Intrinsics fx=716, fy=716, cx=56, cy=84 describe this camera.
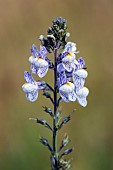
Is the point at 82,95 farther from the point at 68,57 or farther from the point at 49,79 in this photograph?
the point at 49,79

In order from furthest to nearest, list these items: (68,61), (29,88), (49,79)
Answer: (49,79) < (29,88) < (68,61)

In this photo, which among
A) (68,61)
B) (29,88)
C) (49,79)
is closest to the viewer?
(68,61)

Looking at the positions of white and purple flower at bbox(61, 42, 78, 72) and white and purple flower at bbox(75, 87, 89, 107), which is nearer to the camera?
white and purple flower at bbox(61, 42, 78, 72)

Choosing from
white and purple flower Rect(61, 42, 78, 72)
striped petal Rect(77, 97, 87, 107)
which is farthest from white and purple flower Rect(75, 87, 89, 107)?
white and purple flower Rect(61, 42, 78, 72)

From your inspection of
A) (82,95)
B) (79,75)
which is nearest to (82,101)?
(82,95)

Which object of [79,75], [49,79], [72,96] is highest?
[79,75]

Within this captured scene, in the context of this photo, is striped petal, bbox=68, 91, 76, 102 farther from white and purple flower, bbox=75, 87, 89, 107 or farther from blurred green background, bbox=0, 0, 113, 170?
blurred green background, bbox=0, 0, 113, 170
